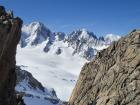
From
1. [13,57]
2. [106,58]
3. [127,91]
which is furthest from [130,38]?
[13,57]

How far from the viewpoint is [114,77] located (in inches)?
2815

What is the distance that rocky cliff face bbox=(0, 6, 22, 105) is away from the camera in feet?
211

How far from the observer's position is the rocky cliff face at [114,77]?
67062mm

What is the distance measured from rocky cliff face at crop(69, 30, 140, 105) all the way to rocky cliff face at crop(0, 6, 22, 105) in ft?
45.6

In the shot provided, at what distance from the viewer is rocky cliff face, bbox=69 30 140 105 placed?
67062 mm

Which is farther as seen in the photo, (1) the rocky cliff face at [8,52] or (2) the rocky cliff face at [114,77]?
(2) the rocky cliff face at [114,77]

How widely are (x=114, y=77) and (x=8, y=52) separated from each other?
1779cm

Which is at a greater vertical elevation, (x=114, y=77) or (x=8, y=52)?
(x=8, y=52)

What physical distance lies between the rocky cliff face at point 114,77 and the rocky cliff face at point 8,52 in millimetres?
13907

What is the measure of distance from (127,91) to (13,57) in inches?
763

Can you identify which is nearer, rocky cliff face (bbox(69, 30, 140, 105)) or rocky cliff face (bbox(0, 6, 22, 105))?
rocky cliff face (bbox(0, 6, 22, 105))

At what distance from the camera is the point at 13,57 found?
7131cm

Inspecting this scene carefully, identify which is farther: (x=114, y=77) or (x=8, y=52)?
(x=114, y=77)

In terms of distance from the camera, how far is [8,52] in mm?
68250
